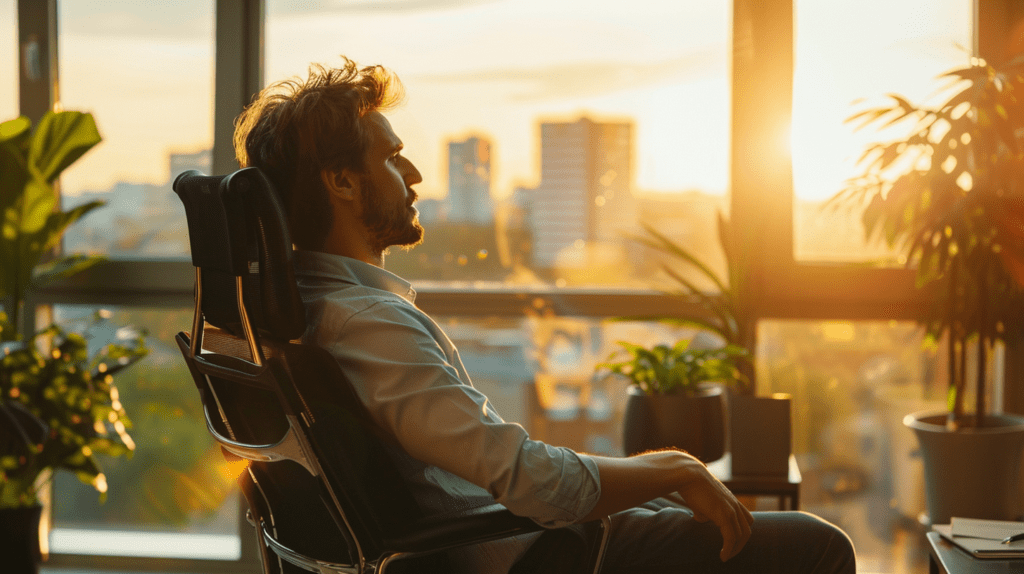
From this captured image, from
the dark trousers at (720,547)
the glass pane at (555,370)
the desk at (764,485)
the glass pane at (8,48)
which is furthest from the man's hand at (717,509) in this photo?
the glass pane at (8,48)

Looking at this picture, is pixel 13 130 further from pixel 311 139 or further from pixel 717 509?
pixel 717 509

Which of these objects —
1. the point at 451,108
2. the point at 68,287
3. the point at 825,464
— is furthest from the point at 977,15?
the point at 68,287

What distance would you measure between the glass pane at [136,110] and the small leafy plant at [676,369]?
1.74 meters

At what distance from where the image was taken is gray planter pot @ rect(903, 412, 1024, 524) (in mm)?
2158

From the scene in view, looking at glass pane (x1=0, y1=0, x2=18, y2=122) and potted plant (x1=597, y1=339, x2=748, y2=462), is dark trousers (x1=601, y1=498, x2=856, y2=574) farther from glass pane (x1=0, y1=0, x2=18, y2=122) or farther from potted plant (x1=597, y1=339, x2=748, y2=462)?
glass pane (x1=0, y1=0, x2=18, y2=122)

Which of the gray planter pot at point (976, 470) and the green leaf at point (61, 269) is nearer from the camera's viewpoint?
the gray planter pot at point (976, 470)

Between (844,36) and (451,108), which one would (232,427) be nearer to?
(451,108)

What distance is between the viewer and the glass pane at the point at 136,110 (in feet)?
8.93

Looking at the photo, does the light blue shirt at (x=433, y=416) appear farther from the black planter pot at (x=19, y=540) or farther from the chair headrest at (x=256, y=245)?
the black planter pot at (x=19, y=540)

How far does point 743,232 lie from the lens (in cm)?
243

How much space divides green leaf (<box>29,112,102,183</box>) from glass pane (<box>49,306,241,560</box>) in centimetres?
63

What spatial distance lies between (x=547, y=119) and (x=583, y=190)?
0.94 feet

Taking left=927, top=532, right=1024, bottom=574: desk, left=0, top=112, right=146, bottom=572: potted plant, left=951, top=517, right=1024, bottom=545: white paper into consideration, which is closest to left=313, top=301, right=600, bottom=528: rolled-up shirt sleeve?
left=927, top=532, right=1024, bottom=574: desk

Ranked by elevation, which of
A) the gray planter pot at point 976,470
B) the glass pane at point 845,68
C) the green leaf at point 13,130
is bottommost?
the gray planter pot at point 976,470
